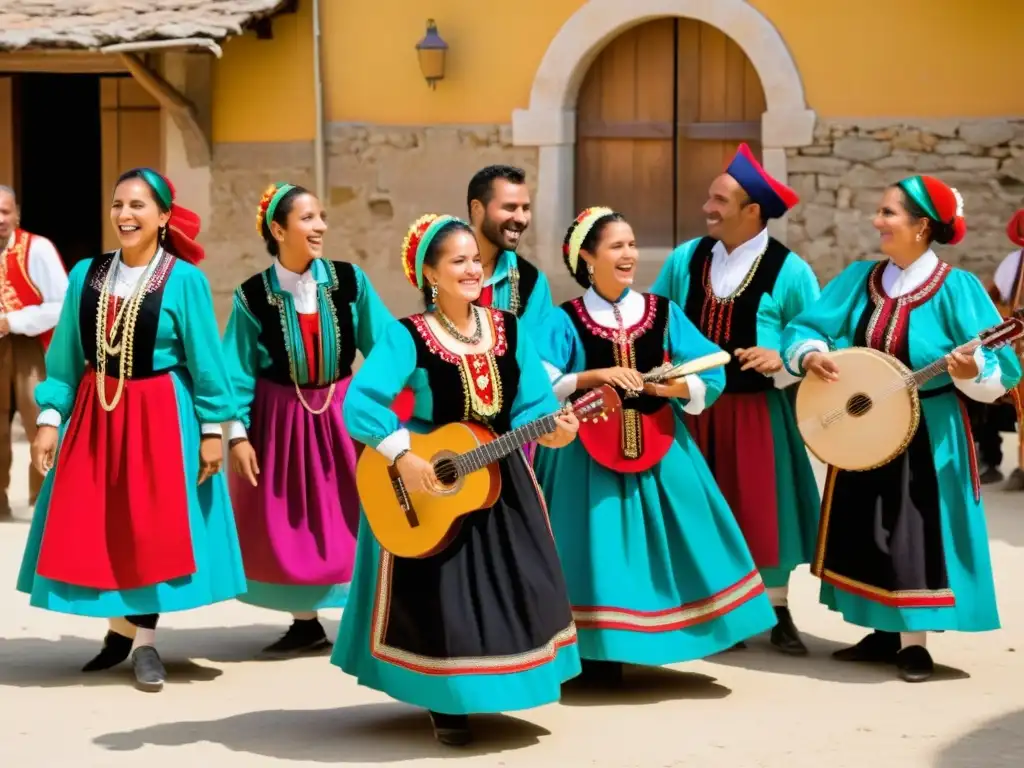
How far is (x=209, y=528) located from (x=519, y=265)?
1.38 metres

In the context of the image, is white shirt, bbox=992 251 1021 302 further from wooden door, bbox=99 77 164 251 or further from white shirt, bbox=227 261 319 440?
wooden door, bbox=99 77 164 251

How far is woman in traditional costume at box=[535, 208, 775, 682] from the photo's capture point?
6.55 metres

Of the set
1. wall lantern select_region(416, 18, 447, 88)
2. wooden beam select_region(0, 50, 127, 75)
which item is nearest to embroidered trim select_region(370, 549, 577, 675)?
wall lantern select_region(416, 18, 447, 88)

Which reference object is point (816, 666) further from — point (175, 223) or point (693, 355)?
point (175, 223)

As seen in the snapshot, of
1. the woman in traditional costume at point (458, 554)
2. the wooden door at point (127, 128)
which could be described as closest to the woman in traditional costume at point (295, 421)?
the woman in traditional costume at point (458, 554)

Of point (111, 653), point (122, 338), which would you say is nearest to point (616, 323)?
point (122, 338)

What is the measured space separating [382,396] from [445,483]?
30 cm

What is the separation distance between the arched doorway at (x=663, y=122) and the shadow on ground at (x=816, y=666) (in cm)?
639

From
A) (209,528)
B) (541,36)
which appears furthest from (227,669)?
(541,36)

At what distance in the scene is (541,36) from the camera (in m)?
13.6

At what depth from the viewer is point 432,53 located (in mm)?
13641

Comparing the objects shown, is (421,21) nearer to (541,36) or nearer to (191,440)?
(541,36)

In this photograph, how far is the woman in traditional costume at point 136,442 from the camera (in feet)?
21.9

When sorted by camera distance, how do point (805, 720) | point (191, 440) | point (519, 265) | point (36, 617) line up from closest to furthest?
point (805, 720)
point (191, 440)
point (519, 265)
point (36, 617)
